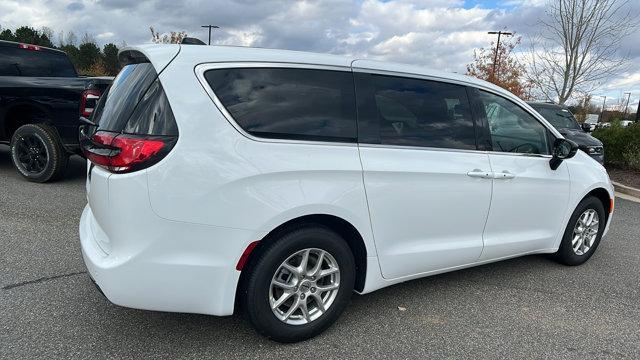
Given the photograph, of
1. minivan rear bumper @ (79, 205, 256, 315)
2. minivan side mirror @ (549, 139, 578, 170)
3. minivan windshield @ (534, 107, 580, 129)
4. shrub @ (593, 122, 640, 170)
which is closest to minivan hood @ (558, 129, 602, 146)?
minivan windshield @ (534, 107, 580, 129)

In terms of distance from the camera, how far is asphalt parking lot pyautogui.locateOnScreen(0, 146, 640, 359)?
113 inches

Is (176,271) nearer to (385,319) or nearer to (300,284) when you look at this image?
(300,284)

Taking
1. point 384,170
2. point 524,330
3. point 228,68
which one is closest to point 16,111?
point 228,68

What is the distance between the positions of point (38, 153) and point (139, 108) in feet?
16.1

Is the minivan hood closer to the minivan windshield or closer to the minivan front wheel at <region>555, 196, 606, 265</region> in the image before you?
the minivan windshield

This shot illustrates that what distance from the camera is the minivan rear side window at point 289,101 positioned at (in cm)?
263

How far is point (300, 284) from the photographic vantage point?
2855 millimetres

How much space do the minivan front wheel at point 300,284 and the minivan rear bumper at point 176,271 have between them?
0.53ft

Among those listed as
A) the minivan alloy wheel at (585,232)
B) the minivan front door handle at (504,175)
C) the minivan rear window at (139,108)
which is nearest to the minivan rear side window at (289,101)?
the minivan rear window at (139,108)

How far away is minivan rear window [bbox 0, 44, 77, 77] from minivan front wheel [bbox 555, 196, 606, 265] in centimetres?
733

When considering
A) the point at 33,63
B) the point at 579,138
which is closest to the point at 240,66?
the point at 33,63

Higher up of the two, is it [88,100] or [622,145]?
[88,100]

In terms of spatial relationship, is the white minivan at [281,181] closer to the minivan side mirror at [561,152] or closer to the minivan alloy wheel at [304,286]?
the minivan alloy wheel at [304,286]

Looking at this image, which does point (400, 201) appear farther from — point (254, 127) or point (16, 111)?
point (16, 111)
